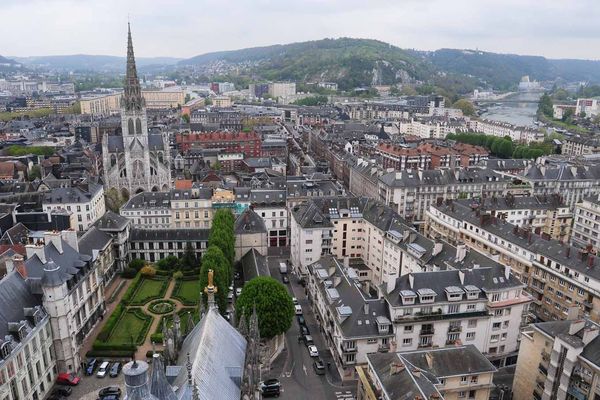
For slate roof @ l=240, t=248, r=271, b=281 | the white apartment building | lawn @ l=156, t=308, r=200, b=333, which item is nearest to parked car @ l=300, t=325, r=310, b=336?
slate roof @ l=240, t=248, r=271, b=281

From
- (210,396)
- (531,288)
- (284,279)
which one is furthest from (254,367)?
(531,288)

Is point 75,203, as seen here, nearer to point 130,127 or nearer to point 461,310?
point 130,127

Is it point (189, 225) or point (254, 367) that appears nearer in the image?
point (254, 367)

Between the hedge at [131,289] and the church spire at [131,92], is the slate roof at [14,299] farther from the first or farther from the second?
the church spire at [131,92]

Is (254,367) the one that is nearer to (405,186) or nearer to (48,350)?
(48,350)

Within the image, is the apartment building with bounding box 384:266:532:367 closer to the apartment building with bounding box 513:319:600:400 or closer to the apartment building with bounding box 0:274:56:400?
the apartment building with bounding box 513:319:600:400

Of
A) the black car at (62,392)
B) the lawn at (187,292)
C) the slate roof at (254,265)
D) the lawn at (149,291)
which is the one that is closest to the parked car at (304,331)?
the slate roof at (254,265)
